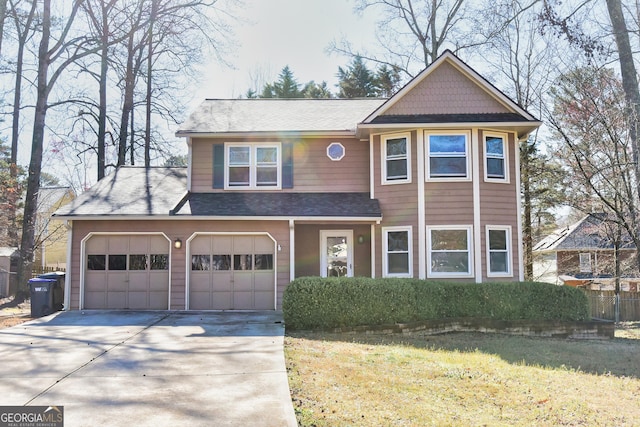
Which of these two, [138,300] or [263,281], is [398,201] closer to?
[263,281]

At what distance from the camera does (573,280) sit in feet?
82.7

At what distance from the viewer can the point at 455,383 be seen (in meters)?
6.93

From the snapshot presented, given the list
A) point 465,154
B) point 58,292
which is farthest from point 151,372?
point 465,154

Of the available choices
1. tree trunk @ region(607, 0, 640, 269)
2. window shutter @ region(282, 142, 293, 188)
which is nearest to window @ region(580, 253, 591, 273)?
tree trunk @ region(607, 0, 640, 269)

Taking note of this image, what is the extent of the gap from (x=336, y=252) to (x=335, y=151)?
3.10 meters

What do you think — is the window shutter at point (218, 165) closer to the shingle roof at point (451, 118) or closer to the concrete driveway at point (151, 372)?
the shingle roof at point (451, 118)

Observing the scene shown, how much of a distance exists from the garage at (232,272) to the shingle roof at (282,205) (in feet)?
2.61

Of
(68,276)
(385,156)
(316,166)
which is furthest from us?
(316,166)

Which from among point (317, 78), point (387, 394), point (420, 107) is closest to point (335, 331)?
point (387, 394)

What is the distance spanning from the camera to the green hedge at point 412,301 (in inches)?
436

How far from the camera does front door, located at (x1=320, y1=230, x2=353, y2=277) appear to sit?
1521 centimetres

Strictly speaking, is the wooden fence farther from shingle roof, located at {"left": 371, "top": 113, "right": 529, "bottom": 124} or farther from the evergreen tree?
the evergreen tree

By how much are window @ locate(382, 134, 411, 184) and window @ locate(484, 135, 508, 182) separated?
220 cm

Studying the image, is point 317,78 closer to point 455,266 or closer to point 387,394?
point 455,266
